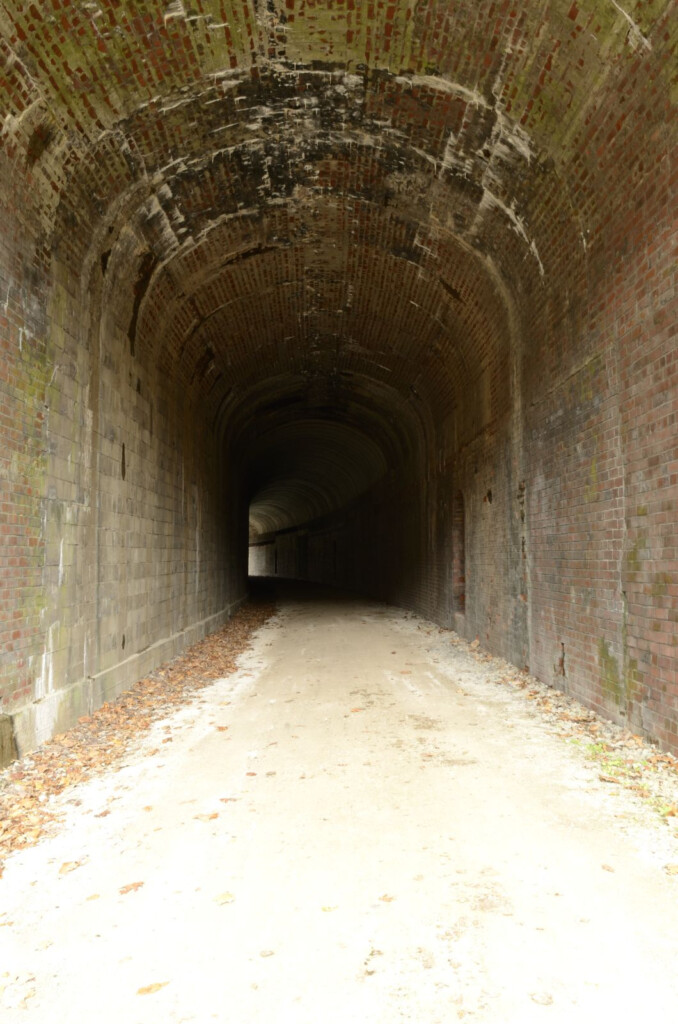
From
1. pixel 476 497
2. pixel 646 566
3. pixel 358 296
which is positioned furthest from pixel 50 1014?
pixel 358 296

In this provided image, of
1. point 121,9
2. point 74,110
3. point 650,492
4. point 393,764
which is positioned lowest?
point 393,764

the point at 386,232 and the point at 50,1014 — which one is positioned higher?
the point at 386,232

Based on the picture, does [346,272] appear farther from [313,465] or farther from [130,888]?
[313,465]

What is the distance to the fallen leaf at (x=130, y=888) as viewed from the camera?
3121 millimetres

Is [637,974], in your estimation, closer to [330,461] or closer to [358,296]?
[358,296]

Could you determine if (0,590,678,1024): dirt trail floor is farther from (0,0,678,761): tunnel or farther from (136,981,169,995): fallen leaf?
(0,0,678,761): tunnel

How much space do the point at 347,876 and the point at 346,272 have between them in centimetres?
923

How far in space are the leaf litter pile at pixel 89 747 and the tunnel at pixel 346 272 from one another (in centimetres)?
20

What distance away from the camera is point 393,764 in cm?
491

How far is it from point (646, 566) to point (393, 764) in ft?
8.25

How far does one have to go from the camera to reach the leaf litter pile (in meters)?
3.95

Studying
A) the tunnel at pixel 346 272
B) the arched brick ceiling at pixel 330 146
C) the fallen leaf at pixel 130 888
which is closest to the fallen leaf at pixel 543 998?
the fallen leaf at pixel 130 888

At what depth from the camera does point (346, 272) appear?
34.5ft

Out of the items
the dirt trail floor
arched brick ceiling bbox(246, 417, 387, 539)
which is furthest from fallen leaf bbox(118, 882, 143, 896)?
arched brick ceiling bbox(246, 417, 387, 539)
